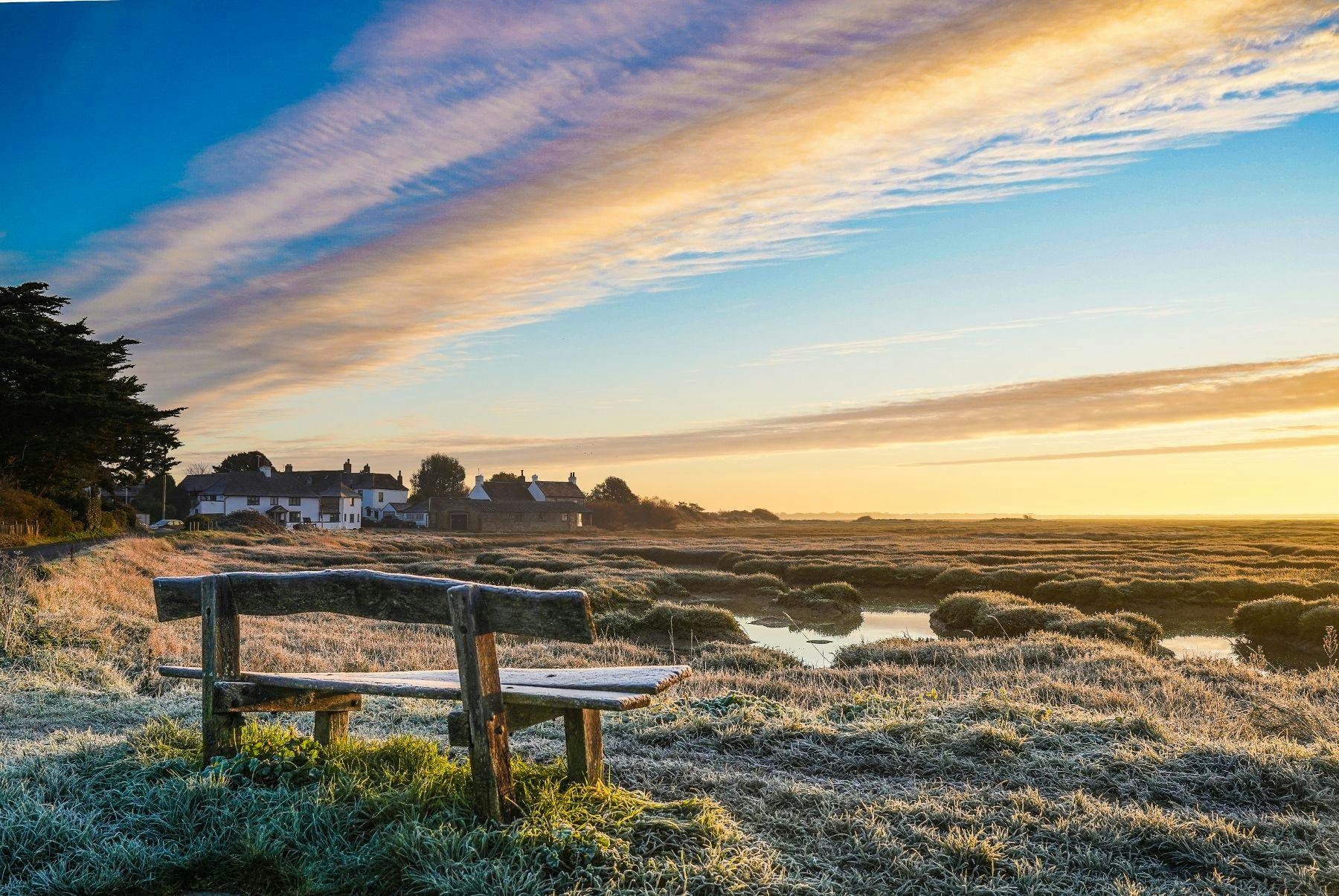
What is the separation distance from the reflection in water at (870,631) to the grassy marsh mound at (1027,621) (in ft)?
1.95

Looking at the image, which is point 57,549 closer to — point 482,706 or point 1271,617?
point 482,706

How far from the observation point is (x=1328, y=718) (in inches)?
357

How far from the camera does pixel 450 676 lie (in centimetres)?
580

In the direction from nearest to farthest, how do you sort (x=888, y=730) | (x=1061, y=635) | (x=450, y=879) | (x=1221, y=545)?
(x=450, y=879)
(x=888, y=730)
(x=1061, y=635)
(x=1221, y=545)

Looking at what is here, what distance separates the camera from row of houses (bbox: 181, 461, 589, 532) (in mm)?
93125

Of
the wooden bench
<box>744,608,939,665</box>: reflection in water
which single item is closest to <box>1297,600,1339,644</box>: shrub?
<box>744,608,939,665</box>: reflection in water

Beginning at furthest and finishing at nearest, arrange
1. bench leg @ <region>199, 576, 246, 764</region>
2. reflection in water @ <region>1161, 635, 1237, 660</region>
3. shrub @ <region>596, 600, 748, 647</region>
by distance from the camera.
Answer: shrub @ <region>596, 600, 748, 647</region> < reflection in water @ <region>1161, 635, 1237, 660</region> < bench leg @ <region>199, 576, 246, 764</region>

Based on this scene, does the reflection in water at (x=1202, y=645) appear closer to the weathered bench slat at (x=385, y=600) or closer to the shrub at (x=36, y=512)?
the weathered bench slat at (x=385, y=600)

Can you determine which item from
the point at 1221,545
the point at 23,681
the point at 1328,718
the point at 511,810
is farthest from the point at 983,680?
the point at 1221,545

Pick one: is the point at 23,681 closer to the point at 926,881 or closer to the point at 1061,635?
the point at 926,881

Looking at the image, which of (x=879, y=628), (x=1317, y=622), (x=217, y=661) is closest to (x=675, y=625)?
(x=879, y=628)

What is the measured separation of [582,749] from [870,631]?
63.9ft

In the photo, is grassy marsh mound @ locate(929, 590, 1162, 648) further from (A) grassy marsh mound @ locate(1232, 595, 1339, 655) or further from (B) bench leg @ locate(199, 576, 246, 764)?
(B) bench leg @ locate(199, 576, 246, 764)

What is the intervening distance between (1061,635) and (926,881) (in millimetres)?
14028
